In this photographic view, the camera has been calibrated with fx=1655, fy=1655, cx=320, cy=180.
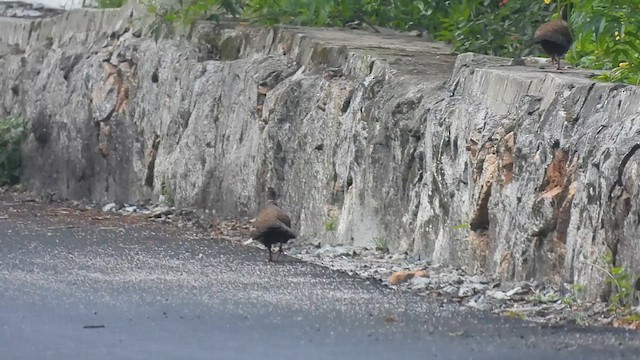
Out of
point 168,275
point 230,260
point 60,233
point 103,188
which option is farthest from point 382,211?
point 103,188

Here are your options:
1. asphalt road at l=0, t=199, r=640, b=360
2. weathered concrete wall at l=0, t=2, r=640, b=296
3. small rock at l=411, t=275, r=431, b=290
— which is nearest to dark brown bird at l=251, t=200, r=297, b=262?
asphalt road at l=0, t=199, r=640, b=360

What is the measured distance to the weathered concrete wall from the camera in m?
10.6

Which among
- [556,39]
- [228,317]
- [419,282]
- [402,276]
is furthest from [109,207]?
[228,317]

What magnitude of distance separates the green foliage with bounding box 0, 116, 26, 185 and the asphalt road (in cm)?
849

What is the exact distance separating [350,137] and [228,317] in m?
4.59

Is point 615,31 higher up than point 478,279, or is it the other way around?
point 615,31

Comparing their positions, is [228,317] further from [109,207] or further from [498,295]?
[109,207]

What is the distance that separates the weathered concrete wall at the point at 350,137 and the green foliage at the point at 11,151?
193 millimetres

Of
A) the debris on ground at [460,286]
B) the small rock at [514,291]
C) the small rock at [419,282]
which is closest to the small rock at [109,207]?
the debris on ground at [460,286]

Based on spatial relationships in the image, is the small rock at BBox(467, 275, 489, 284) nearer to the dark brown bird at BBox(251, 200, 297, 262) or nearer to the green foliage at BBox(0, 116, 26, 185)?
the dark brown bird at BBox(251, 200, 297, 262)

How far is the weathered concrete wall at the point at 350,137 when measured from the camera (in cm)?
1060

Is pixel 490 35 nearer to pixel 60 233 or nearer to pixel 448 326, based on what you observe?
pixel 60 233

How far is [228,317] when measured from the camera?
384 inches

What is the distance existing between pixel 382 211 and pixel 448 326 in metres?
4.19
